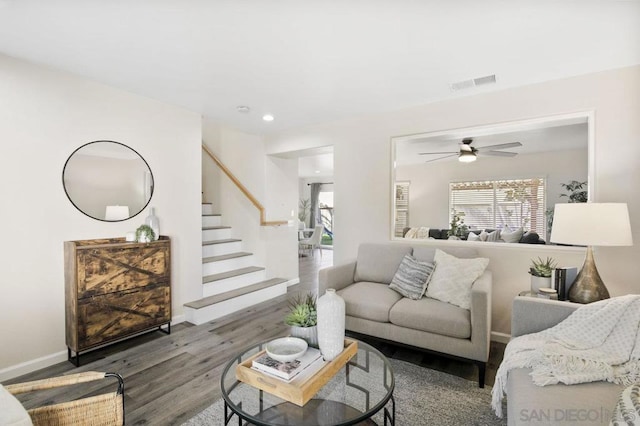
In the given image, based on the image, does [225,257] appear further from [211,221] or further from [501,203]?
[501,203]

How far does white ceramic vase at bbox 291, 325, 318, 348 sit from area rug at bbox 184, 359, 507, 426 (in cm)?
63

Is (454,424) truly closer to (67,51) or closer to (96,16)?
(96,16)

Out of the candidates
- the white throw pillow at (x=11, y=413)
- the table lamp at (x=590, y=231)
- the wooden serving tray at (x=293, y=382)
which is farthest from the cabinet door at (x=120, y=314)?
the table lamp at (x=590, y=231)

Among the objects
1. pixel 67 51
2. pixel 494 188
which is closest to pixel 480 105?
pixel 67 51

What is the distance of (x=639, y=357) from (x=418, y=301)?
4.32ft

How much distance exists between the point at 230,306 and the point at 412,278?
225 cm

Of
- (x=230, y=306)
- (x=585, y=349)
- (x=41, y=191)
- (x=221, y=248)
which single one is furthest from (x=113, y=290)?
(x=585, y=349)

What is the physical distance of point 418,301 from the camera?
2.54 m

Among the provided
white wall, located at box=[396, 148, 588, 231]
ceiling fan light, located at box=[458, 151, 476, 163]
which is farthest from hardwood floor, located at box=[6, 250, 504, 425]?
white wall, located at box=[396, 148, 588, 231]

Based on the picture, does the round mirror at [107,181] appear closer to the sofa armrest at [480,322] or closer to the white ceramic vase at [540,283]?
the sofa armrest at [480,322]

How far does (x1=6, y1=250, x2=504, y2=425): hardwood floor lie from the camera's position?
6.43 ft

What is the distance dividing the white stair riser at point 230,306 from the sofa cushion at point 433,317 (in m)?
2.10

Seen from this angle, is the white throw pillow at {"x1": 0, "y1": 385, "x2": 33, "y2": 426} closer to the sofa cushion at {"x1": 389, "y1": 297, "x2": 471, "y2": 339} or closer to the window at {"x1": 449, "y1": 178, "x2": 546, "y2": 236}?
the sofa cushion at {"x1": 389, "y1": 297, "x2": 471, "y2": 339}

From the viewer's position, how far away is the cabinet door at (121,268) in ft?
8.05
